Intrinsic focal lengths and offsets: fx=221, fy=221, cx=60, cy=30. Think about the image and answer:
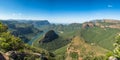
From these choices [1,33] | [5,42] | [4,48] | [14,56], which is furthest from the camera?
[1,33]

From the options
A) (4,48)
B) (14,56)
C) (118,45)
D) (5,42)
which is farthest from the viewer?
(5,42)

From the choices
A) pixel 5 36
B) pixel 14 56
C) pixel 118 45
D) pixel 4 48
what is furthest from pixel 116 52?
pixel 5 36

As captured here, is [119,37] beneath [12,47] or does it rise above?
above

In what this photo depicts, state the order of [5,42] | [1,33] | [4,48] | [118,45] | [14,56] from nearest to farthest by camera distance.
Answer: [118,45] < [14,56] < [4,48] < [5,42] < [1,33]

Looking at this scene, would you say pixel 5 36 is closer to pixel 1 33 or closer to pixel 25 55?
pixel 1 33

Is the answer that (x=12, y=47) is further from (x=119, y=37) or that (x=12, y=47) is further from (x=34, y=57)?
(x=119, y=37)

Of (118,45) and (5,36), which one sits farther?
(5,36)

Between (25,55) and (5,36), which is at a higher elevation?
(5,36)

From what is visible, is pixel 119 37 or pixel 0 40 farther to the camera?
pixel 0 40

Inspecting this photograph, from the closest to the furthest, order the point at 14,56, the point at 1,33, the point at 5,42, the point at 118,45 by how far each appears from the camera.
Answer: the point at 118,45, the point at 14,56, the point at 5,42, the point at 1,33
